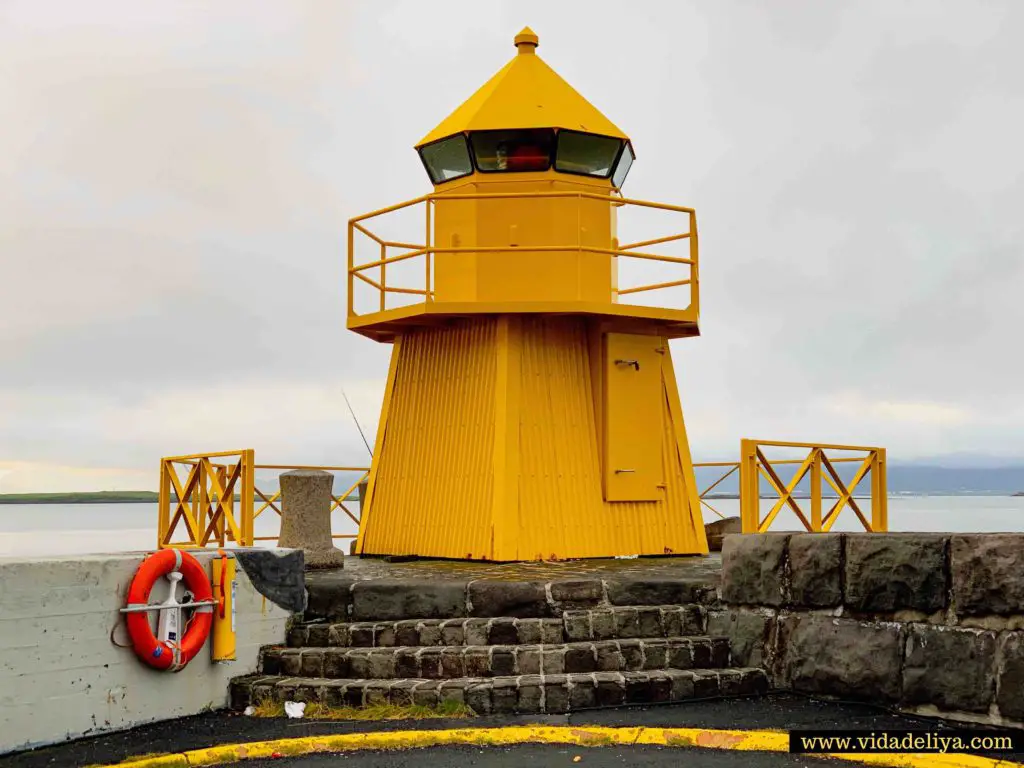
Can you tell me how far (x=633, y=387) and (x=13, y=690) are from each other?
8.09 m

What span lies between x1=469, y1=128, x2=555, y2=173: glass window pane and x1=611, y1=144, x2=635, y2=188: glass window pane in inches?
42.3

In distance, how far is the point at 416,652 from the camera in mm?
9484

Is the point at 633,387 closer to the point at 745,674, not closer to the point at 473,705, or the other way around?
the point at 745,674

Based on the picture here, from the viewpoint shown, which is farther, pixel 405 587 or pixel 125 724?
pixel 405 587

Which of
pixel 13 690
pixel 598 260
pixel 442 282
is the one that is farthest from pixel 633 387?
pixel 13 690

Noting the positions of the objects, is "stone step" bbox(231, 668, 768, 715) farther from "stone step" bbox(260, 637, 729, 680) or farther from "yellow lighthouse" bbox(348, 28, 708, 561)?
"yellow lighthouse" bbox(348, 28, 708, 561)

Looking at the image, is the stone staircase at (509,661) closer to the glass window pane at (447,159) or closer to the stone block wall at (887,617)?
the stone block wall at (887,617)

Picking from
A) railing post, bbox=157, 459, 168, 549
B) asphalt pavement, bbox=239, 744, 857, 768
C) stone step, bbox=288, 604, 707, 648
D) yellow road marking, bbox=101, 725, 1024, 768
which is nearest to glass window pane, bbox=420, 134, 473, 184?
railing post, bbox=157, 459, 168, 549

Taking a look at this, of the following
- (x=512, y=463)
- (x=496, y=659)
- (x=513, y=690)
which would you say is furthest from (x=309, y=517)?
(x=513, y=690)

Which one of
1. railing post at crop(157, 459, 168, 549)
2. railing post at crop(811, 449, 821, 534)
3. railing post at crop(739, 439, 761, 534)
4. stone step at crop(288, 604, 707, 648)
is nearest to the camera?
stone step at crop(288, 604, 707, 648)

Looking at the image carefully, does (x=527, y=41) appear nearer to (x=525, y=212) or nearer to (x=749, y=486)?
(x=525, y=212)

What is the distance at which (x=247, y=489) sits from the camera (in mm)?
12992

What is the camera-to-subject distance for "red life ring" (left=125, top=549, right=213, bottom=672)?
8625mm

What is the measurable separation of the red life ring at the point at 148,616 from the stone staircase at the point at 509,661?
0.69 m
